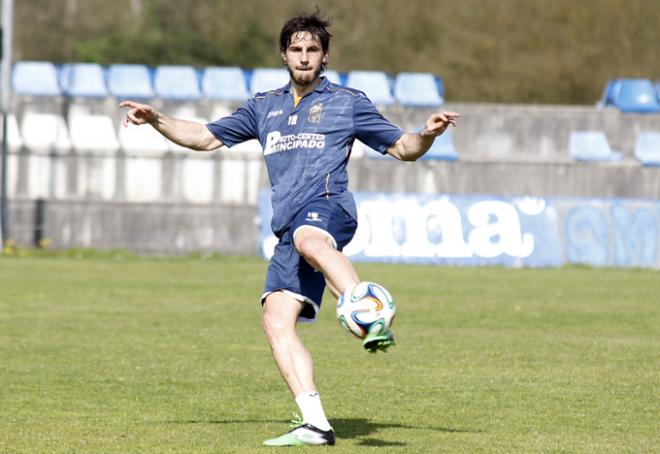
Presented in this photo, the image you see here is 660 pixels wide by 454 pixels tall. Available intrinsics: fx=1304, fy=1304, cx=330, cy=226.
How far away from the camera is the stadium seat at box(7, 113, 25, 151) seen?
27516 millimetres

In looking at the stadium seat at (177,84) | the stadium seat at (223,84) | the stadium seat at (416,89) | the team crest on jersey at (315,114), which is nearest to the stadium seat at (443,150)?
the stadium seat at (416,89)

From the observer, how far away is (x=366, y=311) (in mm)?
6328

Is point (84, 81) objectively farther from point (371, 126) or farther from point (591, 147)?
Result: point (371, 126)

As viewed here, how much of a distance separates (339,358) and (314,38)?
15.5 feet

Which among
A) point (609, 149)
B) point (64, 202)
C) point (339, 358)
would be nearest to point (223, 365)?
point (339, 358)

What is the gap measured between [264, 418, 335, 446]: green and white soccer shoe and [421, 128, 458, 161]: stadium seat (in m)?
19.8

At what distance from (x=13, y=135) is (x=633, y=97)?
13.5 m

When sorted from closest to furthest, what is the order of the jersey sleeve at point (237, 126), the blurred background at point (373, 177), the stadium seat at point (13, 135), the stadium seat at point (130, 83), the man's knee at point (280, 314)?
the man's knee at point (280, 314)
the jersey sleeve at point (237, 126)
the blurred background at point (373, 177)
the stadium seat at point (13, 135)
the stadium seat at point (130, 83)

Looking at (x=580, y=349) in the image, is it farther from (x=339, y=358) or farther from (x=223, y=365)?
(x=223, y=365)

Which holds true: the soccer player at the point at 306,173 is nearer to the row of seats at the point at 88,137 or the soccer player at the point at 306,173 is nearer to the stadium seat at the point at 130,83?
the row of seats at the point at 88,137

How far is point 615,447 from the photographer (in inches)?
277

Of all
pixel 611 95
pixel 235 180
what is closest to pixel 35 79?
pixel 235 180

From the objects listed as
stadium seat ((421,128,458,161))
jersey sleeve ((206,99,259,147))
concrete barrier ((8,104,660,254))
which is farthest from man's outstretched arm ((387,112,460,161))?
stadium seat ((421,128,458,161))

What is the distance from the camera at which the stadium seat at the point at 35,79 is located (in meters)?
29.1
